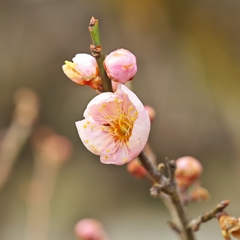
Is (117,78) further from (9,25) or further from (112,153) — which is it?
(9,25)

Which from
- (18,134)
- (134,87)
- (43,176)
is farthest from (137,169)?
(134,87)

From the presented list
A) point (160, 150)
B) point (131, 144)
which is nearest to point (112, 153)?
point (131, 144)

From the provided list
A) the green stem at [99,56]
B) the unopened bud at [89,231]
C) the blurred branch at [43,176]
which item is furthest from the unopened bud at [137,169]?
the blurred branch at [43,176]

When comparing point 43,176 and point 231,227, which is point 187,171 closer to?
point 231,227

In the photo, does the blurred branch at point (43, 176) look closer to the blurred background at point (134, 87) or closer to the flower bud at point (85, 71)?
the blurred background at point (134, 87)

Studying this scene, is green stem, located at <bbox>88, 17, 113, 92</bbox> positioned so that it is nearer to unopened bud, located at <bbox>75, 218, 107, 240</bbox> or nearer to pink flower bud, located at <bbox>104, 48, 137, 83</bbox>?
pink flower bud, located at <bbox>104, 48, 137, 83</bbox>

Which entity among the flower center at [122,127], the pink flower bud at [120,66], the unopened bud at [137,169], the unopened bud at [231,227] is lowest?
the unopened bud at [231,227]

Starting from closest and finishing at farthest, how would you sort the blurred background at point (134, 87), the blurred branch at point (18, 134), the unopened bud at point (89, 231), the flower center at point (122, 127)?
the flower center at point (122, 127) < the unopened bud at point (89, 231) < the blurred branch at point (18, 134) < the blurred background at point (134, 87)
